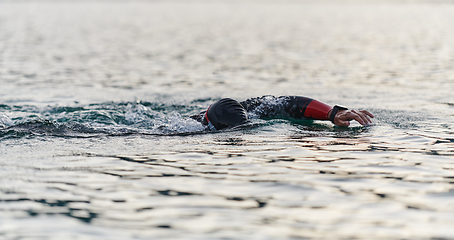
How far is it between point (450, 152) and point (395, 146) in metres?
0.59

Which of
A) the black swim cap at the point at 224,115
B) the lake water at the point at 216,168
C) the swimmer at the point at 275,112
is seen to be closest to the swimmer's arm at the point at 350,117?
the swimmer at the point at 275,112

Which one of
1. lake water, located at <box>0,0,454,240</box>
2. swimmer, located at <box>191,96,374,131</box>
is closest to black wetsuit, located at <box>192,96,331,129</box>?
swimmer, located at <box>191,96,374,131</box>

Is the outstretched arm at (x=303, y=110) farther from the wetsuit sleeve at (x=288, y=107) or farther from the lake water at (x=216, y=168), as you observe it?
the lake water at (x=216, y=168)

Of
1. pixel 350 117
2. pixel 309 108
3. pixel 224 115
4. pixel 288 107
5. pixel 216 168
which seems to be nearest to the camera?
pixel 216 168

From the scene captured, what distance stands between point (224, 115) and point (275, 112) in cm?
92

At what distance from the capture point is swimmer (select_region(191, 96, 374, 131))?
644 centimetres

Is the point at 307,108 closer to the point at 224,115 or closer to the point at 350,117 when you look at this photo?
the point at 350,117

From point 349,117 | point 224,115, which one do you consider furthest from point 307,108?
point 224,115

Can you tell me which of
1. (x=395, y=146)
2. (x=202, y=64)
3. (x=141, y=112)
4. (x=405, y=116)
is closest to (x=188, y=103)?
(x=141, y=112)

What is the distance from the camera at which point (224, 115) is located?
21.4 feet

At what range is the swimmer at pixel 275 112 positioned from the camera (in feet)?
21.1

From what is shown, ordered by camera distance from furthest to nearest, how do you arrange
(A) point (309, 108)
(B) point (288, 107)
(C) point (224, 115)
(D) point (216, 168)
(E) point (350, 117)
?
(B) point (288, 107), (A) point (309, 108), (C) point (224, 115), (E) point (350, 117), (D) point (216, 168)

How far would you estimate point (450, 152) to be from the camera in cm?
544

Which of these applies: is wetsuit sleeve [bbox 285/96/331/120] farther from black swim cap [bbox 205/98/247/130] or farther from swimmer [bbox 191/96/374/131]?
black swim cap [bbox 205/98/247/130]
